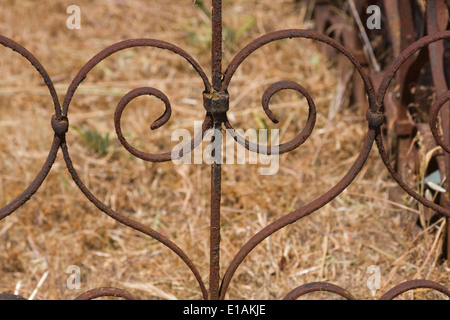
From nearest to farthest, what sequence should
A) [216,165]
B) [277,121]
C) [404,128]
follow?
[277,121] < [216,165] < [404,128]

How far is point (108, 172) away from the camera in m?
2.68

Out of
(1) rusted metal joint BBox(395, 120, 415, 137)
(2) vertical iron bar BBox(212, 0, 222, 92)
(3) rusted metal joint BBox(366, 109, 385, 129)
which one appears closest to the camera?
(2) vertical iron bar BBox(212, 0, 222, 92)

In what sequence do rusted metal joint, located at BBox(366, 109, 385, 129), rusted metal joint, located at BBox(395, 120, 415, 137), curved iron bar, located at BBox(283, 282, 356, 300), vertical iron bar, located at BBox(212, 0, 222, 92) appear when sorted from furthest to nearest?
rusted metal joint, located at BBox(395, 120, 415, 137), curved iron bar, located at BBox(283, 282, 356, 300), rusted metal joint, located at BBox(366, 109, 385, 129), vertical iron bar, located at BBox(212, 0, 222, 92)

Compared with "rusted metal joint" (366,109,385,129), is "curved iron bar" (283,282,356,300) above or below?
below

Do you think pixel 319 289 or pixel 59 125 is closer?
pixel 59 125

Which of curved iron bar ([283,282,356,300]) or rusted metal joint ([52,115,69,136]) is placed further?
curved iron bar ([283,282,356,300])

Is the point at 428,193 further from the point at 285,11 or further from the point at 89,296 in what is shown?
the point at 285,11

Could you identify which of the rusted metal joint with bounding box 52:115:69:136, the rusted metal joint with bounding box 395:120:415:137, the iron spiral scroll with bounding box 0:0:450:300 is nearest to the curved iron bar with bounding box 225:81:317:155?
the iron spiral scroll with bounding box 0:0:450:300

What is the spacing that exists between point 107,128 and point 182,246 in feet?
2.92

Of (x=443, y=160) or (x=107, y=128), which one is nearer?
(x=443, y=160)

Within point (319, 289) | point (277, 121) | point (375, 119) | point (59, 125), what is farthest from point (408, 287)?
point (59, 125)

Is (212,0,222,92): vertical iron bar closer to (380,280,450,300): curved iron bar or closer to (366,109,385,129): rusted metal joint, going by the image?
(366,109,385,129): rusted metal joint

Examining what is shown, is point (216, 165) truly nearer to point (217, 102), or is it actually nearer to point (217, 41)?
point (217, 102)
